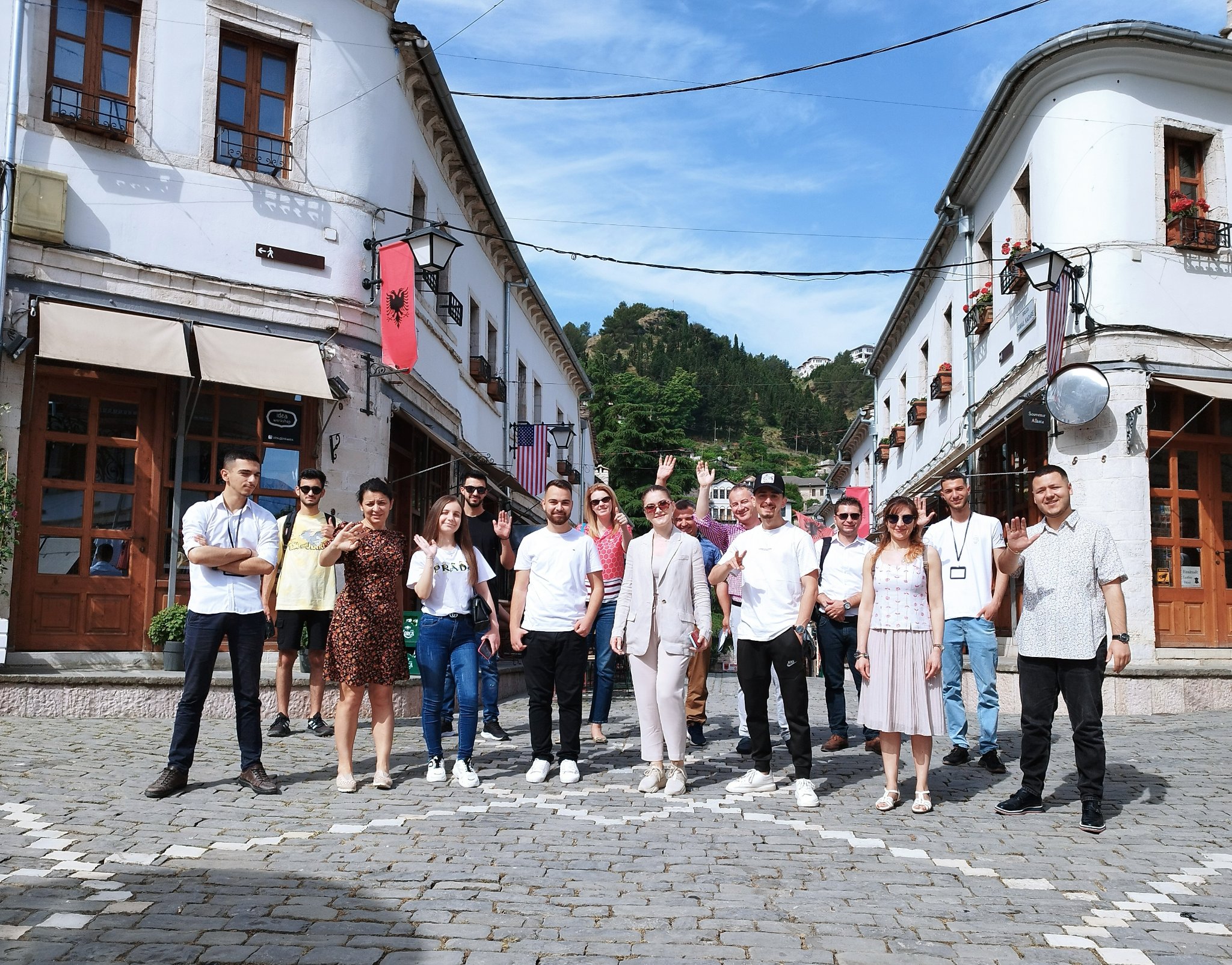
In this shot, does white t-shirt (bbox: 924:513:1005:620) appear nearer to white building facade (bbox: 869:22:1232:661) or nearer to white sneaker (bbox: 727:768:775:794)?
white sneaker (bbox: 727:768:775:794)

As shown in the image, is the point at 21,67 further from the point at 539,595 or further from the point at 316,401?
the point at 539,595

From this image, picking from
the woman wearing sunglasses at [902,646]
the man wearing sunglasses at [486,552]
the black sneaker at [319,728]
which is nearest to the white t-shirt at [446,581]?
the man wearing sunglasses at [486,552]

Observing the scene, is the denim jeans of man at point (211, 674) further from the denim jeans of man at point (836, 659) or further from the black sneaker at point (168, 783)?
the denim jeans of man at point (836, 659)

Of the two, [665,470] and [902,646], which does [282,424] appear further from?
[902,646]

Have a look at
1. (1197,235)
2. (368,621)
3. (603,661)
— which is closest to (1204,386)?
(1197,235)

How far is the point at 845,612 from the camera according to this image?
7.84m

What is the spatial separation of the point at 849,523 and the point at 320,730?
437 cm

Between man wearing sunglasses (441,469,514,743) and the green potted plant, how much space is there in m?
2.70

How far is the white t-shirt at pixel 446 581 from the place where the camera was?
661 cm

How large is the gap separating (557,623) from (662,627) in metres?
0.69

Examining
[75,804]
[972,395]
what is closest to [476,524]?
[75,804]

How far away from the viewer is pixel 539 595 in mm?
6770

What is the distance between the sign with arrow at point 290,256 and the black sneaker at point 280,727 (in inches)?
206

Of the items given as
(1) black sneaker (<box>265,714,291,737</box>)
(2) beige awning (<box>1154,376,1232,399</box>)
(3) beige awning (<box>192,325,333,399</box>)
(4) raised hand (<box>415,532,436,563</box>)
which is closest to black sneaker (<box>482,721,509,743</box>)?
(1) black sneaker (<box>265,714,291,737</box>)
